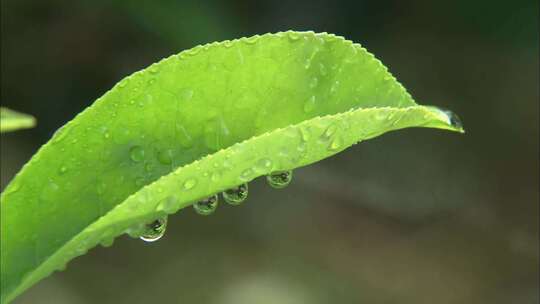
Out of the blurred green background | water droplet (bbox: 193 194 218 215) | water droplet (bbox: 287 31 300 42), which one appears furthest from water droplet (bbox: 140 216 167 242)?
the blurred green background

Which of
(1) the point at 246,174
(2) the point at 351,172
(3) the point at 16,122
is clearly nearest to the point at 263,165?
(1) the point at 246,174

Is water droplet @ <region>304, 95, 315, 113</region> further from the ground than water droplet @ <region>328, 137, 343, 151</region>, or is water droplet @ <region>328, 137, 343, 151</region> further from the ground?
water droplet @ <region>304, 95, 315, 113</region>

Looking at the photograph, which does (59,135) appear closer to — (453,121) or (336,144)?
(336,144)

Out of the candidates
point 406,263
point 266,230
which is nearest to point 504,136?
point 406,263

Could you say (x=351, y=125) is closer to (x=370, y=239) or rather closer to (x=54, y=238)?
(x=54, y=238)

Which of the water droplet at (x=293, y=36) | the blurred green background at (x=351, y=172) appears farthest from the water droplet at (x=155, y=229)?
the blurred green background at (x=351, y=172)

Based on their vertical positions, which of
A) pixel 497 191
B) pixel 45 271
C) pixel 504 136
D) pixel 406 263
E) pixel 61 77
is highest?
pixel 61 77

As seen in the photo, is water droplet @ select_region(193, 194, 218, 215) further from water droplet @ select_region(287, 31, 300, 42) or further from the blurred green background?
the blurred green background
